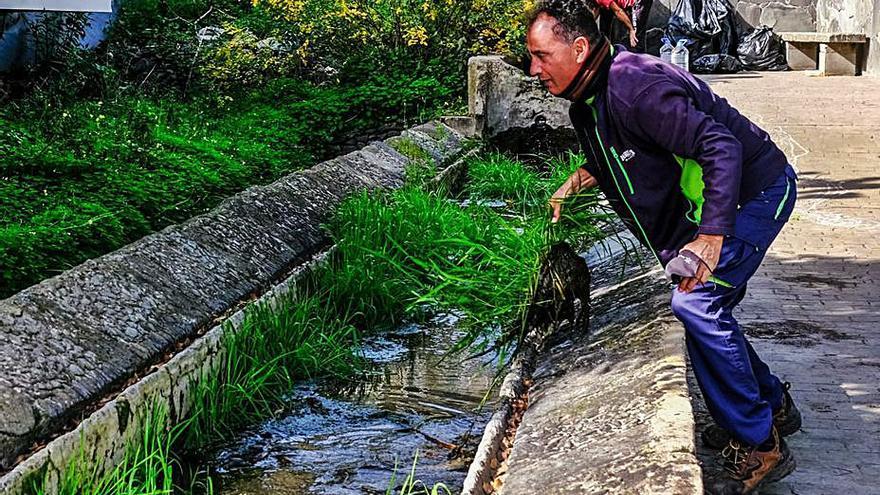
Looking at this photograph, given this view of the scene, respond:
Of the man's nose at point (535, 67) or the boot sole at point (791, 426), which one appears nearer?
the man's nose at point (535, 67)

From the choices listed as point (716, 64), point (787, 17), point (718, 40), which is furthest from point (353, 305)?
point (787, 17)

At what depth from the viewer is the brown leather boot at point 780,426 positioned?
3455mm

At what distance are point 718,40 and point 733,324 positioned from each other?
15.1m

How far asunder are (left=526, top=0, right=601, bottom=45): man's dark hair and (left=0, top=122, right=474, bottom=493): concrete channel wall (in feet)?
5.68

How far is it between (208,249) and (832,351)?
8.69ft

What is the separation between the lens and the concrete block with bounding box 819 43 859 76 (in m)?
15.8

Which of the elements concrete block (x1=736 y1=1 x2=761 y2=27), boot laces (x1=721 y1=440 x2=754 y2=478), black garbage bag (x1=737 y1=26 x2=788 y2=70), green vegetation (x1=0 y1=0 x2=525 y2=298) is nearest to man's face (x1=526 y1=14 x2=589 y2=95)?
boot laces (x1=721 y1=440 x2=754 y2=478)

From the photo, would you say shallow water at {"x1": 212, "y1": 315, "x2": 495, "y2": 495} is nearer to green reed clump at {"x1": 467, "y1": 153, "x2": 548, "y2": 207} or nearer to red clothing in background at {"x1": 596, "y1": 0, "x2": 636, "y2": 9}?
green reed clump at {"x1": 467, "y1": 153, "x2": 548, "y2": 207}

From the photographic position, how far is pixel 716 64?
16859mm

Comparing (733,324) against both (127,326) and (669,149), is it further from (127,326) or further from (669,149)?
(127,326)

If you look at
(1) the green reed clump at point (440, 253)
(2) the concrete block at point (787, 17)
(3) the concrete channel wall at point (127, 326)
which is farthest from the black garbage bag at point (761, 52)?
(3) the concrete channel wall at point (127, 326)

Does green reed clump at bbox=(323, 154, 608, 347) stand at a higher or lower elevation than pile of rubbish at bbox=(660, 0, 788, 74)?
higher

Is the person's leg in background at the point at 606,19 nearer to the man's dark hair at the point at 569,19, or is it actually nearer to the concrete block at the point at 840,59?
the man's dark hair at the point at 569,19

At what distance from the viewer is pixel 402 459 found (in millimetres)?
3869
